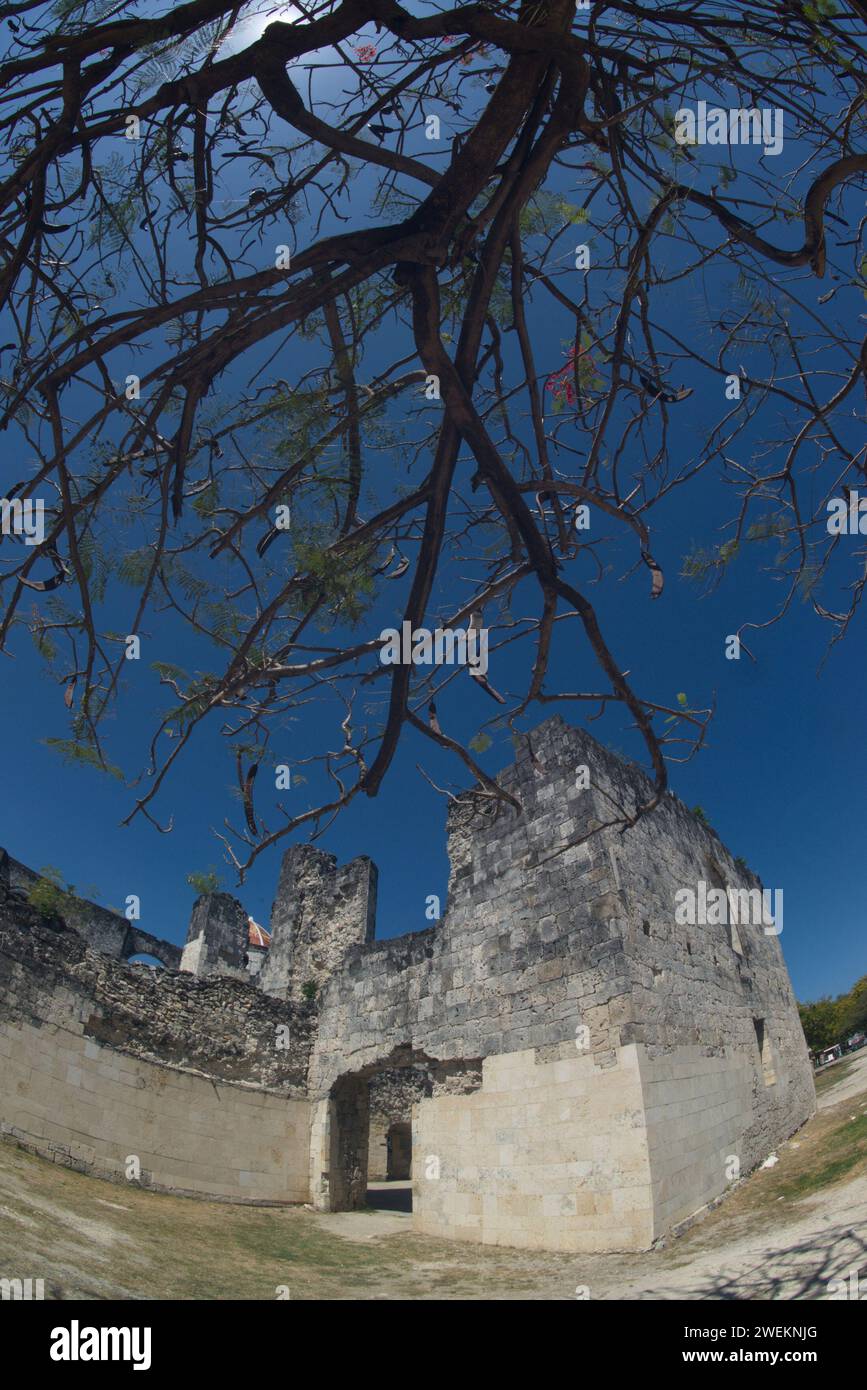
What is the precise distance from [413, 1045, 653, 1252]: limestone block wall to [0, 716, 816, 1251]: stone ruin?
21 mm

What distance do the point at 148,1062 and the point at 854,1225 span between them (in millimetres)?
8136

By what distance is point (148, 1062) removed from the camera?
982cm

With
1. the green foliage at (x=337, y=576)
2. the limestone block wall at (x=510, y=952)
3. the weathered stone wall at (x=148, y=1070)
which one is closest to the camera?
the green foliage at (x=337, y=576)

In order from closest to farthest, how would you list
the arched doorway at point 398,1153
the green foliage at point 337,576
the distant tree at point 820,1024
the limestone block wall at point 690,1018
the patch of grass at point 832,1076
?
1. the green foliage at point 337,576
2. the limestone block wall at point 690,1018
3. the arched doorway at point 398,1153
4. the patch of grass at point 832,1076
5. the distant tree at point 820,1024

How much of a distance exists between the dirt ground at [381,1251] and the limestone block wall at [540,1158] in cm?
24

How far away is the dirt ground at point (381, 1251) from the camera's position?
4.52 metres

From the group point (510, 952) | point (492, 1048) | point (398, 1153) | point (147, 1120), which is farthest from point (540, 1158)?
point (398, 1153)

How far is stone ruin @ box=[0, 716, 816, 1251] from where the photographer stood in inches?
294

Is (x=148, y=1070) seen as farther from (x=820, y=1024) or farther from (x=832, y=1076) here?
(x=820, y=1024)

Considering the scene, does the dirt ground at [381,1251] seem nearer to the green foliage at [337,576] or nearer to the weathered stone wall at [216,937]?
the green foliage at [337,576]

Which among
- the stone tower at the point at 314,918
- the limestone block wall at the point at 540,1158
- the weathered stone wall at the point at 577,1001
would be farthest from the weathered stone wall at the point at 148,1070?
the stone tower at the point at 314,918
